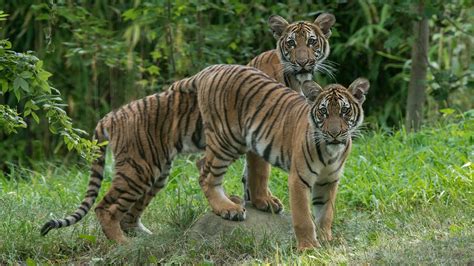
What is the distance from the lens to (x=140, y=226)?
679 centimetres

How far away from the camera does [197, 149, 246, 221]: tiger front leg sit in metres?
6.17

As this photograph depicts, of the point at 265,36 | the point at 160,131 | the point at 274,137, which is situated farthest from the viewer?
the point at 265,36

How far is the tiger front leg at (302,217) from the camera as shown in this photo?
567cm

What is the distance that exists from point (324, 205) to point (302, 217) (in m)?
0.34

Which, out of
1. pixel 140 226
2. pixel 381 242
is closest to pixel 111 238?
pixel 140 226

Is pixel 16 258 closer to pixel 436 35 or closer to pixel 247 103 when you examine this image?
pixel 247 103

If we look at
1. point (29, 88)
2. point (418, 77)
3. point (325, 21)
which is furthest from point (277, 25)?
point (418, 77)

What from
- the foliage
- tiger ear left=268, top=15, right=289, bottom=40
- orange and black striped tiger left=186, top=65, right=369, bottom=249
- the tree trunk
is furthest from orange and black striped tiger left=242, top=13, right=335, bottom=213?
the tree trunk

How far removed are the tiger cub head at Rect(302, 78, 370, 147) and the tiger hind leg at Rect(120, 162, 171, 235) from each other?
145 cm

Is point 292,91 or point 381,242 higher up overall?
point 292,91

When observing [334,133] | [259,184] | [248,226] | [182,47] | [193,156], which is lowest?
[193,156]

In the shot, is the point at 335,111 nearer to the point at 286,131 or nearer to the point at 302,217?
the point at 286,131

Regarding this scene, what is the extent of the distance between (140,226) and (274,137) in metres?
1.32

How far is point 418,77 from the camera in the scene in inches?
362
